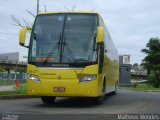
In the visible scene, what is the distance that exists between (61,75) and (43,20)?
2215mm

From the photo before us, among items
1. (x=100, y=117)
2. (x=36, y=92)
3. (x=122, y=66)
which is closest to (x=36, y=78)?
(x=36, y=92)

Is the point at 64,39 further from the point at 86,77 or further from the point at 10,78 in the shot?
the point at 10,78

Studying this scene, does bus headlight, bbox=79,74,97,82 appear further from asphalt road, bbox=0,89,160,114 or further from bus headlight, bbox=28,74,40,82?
bus headlight, bbox=28,74,40,82

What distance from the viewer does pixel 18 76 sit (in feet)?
214

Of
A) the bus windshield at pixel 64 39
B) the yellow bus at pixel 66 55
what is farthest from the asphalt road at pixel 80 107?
the bus windshield at pixel 64 39

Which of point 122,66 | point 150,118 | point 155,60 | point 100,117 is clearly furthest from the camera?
point 155,60

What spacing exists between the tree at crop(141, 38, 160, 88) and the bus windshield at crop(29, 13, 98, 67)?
5449 centimetres

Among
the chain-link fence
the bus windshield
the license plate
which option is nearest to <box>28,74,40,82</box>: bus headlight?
the bus windshield

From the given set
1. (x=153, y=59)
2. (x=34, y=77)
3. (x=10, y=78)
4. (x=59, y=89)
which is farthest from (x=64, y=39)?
(x=153, y=59)

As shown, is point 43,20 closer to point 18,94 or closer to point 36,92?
point 36,92

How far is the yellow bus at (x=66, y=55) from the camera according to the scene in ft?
52.4

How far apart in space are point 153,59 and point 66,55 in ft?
194

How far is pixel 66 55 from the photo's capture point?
1623 centimetres

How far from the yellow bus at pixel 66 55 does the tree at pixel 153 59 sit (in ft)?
179
